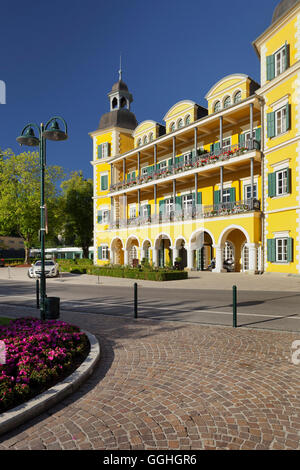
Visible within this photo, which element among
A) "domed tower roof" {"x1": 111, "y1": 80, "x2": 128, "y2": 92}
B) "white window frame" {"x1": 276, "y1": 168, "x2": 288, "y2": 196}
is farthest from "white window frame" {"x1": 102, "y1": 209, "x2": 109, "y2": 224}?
"white window frame" {"x1": 276, "y1": 168, "x2": 288, "y2": 196}

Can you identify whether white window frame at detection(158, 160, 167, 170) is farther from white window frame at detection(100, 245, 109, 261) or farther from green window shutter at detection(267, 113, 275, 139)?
Answer: green window shutter at detection(267, 113, 275, 139)

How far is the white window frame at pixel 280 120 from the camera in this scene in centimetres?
2009

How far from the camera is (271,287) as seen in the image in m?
14.4

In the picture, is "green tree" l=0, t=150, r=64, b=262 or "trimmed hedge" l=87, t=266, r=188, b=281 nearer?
"trimmed hedge" l=87, t=266, r=188, b=281

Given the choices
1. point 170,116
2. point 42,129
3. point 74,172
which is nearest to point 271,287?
point 42,129

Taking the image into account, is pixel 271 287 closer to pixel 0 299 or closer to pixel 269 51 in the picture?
pixel 0 299

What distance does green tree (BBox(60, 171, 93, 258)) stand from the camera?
1706 inches

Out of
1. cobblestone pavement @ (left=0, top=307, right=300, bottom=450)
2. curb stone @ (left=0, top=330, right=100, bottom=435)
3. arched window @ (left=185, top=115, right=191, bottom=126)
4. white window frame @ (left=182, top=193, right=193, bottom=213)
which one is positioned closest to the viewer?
cobblestone pavement @ (left=0, top=307, right=300, bottom=450)

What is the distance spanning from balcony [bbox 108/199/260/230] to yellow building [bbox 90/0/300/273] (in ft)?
0.31

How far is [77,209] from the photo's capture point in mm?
43375

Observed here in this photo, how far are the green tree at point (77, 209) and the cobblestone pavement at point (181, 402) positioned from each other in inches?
1547

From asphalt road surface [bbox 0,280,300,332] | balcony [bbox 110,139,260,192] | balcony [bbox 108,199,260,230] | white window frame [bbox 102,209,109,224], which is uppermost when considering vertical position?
balcony [bbox 110,139,260,192]

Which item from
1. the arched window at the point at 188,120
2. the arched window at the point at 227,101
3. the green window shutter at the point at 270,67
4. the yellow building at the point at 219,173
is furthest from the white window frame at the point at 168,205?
the green window shutter at the point at 270,67

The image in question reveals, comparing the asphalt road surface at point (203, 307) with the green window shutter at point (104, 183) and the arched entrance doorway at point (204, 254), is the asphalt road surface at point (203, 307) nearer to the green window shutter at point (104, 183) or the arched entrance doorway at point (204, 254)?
the arched entrance doorway at point (204, 254)
